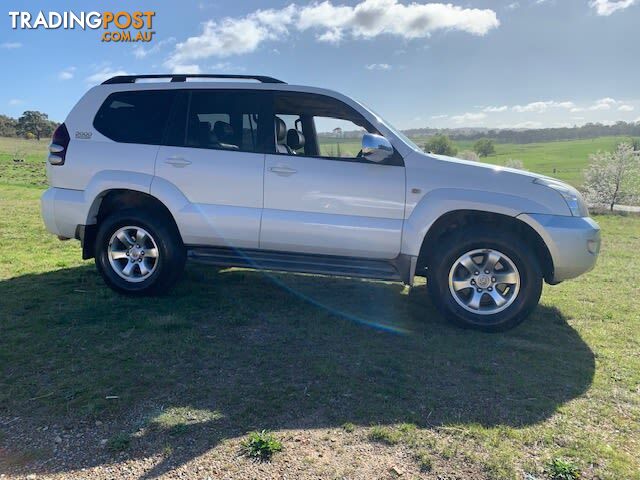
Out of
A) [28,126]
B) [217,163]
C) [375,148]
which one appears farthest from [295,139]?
[28,126]

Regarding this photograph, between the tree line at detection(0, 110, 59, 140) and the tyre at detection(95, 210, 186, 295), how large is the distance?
58.9 metres

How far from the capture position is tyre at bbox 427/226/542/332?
13.7 feet

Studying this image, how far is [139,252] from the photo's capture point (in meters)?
4.84

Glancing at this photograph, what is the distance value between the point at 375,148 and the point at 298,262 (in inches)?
48.9

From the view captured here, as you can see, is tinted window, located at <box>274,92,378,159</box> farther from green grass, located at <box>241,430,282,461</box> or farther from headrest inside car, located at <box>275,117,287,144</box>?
green grass, located at <box>241,430,282,461</box>

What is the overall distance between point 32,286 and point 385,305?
374 cm

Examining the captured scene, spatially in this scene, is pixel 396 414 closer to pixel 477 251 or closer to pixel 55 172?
pixel 477 251

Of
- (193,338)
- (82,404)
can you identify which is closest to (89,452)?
(82,404)

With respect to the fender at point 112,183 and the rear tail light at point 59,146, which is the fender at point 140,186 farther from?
the rear tail light at point 59,146

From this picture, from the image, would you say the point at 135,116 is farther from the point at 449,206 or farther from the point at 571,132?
the point at 571,132

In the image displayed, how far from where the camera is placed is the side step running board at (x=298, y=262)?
439 cm

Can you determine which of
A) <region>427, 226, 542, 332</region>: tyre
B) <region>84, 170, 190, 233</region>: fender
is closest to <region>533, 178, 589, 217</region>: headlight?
<region>427, 226, 542, 332</region>: tyre

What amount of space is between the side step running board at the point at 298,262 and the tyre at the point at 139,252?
22cm

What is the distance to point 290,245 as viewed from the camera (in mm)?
4570
